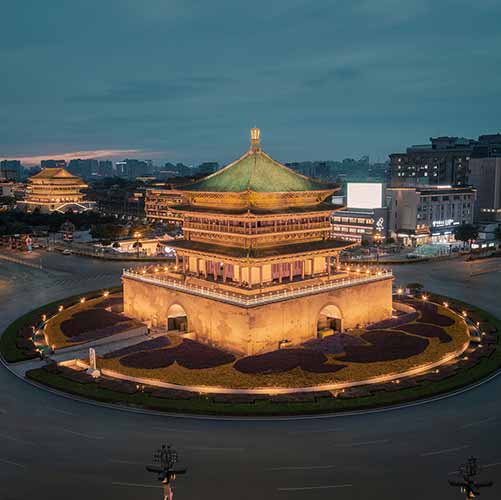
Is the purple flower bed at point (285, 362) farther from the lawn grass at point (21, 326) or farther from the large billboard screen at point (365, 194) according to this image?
the large billboard screen at point (365, 194)

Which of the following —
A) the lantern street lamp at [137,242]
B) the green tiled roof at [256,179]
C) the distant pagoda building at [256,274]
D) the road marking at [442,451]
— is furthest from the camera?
the lantern street lamp at [137,242]

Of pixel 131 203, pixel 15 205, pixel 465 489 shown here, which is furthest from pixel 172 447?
→ pixel 15 205

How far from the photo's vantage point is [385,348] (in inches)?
1673

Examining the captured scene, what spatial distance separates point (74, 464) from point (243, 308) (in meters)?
18.6

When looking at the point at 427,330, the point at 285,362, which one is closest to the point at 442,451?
the point at 285,362

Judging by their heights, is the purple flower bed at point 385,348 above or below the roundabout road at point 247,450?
above

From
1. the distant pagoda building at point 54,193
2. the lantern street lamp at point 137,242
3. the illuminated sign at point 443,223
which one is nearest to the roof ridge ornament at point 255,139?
the lantern street lamp at point 137,242

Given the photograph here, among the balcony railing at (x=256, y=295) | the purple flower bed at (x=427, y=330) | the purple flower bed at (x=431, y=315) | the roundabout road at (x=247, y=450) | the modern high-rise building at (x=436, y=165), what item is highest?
the modern high-rise building at (x=436, y=165)

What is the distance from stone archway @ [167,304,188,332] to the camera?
161 ft

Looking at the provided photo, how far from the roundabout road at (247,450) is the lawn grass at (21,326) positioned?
4.82 meters

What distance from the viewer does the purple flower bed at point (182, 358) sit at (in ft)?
129

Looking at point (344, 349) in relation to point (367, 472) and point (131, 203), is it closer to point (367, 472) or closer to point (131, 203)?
point (367, 472)

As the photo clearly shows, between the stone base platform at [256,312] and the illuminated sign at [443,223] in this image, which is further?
the illuminated sign at [443,223]

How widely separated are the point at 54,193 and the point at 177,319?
12031 cm
